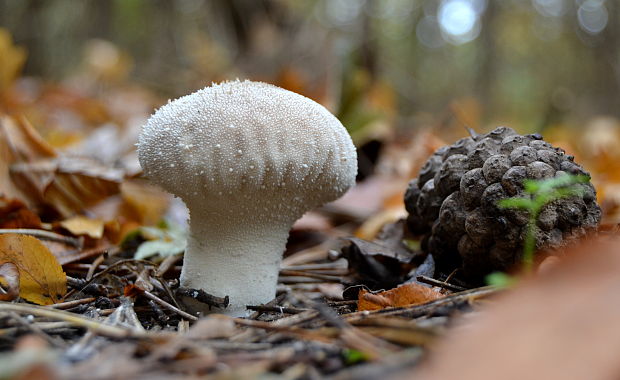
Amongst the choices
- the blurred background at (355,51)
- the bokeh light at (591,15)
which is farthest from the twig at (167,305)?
the bokeh light at (591,15)

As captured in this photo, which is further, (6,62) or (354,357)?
(6,62)

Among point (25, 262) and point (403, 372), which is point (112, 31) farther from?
point (403, 372)

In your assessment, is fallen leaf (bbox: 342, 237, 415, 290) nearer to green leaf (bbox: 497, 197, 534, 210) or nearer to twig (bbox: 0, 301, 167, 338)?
green leaf (bbox: 497, 197, 534, 210)

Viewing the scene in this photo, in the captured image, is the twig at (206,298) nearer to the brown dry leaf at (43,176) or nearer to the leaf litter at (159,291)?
the leaf litter at (159,291)

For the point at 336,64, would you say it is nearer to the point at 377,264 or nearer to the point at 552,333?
the point at 377,264

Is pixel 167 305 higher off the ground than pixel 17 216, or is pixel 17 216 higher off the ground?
pixel 17 216

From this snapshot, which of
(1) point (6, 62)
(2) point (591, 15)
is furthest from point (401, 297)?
(2) point (591, 15)
